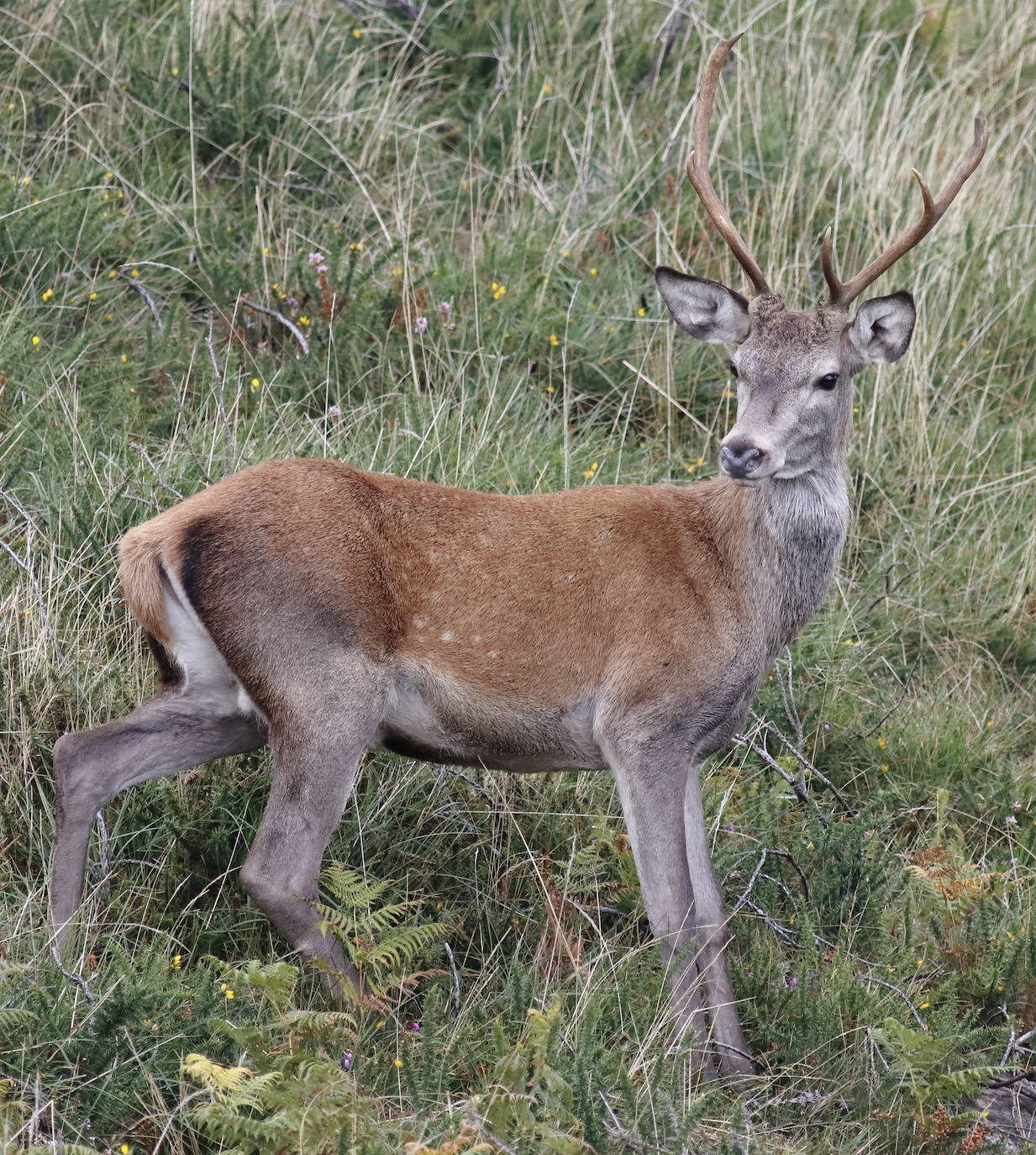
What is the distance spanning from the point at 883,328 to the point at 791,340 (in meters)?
0.37

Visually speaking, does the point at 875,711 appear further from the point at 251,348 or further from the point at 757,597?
the point at 251,348

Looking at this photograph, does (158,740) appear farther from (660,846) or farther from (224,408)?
(224,408)

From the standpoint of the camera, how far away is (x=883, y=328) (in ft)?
16.8

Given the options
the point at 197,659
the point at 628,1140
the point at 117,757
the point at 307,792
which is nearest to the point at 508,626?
the point at 307,792

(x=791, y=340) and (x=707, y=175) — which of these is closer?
(x=791, y=340)

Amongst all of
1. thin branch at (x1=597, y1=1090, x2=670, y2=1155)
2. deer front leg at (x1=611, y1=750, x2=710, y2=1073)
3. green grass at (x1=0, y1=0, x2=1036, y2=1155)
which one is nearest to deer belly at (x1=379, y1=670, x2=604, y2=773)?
deer front leg at (x1=611, y1=750, x2=710, y2=1073)

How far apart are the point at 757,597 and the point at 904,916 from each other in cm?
114

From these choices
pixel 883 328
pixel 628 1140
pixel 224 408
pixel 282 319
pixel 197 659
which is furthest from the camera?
pixel 282 319

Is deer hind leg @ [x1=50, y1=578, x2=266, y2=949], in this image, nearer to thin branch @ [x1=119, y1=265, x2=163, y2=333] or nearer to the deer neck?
the deer neck

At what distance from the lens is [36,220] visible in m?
6.61

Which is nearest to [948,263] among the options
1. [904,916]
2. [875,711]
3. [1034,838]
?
[875,711]

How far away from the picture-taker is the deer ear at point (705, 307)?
516cm

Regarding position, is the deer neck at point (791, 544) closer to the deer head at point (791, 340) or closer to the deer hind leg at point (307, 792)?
the deer head at point (791, 340)

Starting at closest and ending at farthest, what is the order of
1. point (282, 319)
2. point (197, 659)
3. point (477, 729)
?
point (197, 659)
point (477, 729)
point (282, 319)
